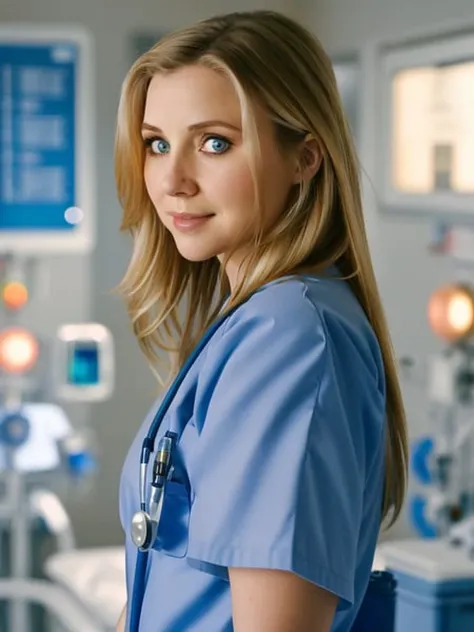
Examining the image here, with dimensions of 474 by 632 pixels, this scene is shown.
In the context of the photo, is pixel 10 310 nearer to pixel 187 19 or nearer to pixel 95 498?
pixel 95 498

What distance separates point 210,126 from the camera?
39.2 inches

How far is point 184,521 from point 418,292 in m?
1.99

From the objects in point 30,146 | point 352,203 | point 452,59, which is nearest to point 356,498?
point 352,203

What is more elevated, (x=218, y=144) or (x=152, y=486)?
(x=218, y=144)

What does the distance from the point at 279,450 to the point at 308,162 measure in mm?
260

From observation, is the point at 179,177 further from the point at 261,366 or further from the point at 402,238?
the point at 402,238

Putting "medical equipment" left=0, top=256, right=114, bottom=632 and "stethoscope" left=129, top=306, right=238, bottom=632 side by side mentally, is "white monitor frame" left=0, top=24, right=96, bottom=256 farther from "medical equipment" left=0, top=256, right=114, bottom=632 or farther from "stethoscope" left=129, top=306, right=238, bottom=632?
"stethoscope" left=129, top=306, right=238, bottom=632

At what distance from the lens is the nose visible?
1.02 metres

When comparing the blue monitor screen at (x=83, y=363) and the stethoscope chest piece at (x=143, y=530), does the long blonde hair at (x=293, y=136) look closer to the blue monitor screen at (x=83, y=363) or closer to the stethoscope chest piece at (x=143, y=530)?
the stethoscope chest piece at (x=143, y=530)

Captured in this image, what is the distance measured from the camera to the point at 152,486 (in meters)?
0.98

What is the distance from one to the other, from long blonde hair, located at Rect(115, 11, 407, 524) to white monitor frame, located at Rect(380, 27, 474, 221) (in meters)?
1.63

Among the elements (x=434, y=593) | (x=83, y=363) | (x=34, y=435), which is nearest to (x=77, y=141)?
(x=83, y=363)

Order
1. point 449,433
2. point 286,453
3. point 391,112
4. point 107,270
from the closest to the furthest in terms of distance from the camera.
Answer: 1. point 286,453
2. point 449,433
3. point 391,112
4. point 107,270

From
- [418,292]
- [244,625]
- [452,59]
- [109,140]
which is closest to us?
[244,625]
